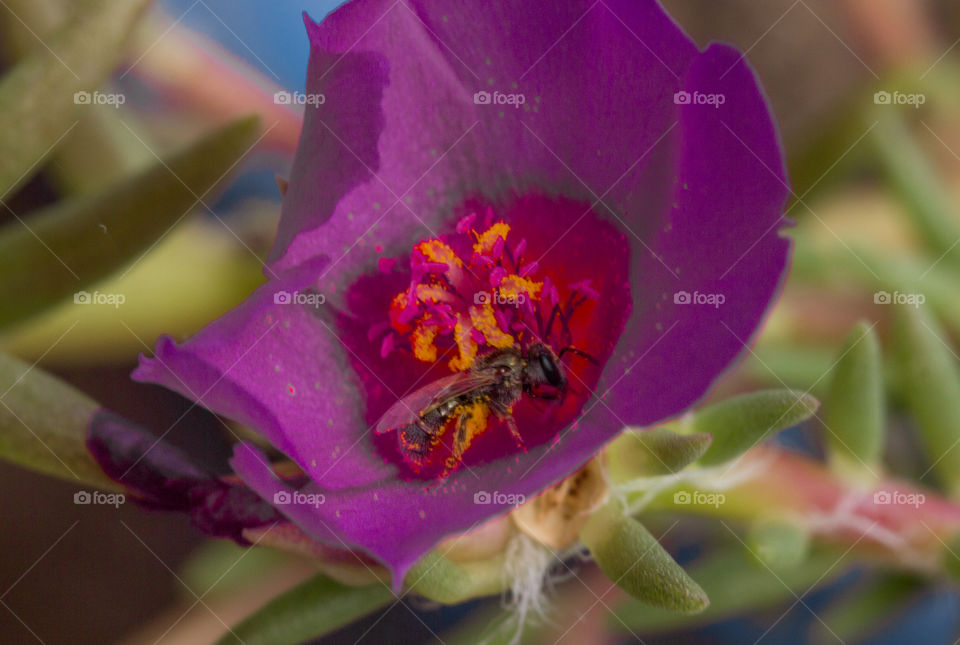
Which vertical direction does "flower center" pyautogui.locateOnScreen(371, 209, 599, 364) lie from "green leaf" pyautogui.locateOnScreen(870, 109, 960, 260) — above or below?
below

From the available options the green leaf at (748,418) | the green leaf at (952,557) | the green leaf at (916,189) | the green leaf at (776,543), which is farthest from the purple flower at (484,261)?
the green leaf at (916,189)

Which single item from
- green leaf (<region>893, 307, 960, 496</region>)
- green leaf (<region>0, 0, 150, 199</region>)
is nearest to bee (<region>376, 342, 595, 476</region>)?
green leaf (<region>0, 0, 150, 199</region>)

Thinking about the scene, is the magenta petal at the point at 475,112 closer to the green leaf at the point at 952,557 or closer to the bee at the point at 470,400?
the bee at the point at 470,400

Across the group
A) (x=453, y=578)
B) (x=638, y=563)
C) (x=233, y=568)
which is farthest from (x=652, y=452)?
(x=233, y=568)

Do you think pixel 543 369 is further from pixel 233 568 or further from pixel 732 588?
pixel 233 568

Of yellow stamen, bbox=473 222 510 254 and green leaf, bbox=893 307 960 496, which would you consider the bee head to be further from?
green leaf, bbox=893 307 960 496

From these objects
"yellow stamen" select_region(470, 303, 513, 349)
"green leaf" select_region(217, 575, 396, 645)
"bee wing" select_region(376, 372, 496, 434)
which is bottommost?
"green leaf" select_region(217, 575, 396, 645)
